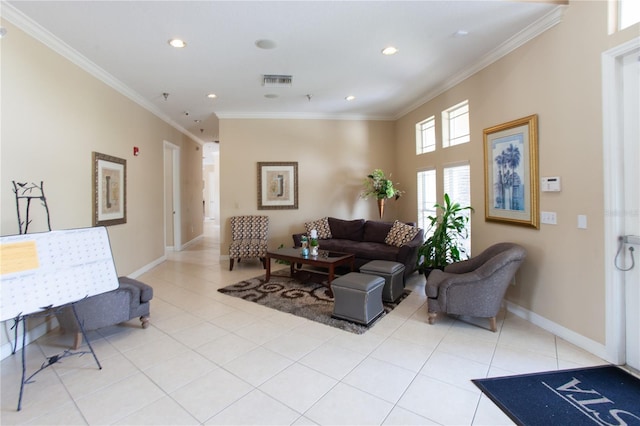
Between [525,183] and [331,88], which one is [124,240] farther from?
[525,183]

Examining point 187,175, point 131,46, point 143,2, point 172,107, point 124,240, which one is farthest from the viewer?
point 187,175

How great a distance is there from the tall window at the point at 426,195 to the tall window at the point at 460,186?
0.48 meters

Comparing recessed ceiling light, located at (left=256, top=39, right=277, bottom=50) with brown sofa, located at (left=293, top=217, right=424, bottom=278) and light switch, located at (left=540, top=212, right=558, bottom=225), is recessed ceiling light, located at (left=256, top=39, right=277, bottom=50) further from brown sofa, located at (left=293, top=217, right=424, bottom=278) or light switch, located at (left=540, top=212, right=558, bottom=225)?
light switch, located at (left=540, top=212, right=558, bottom=225)

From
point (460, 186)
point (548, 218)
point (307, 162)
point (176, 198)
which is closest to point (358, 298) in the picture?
point (548, 218)

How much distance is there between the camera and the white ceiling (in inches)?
106

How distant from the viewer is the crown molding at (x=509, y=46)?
9.09 ft

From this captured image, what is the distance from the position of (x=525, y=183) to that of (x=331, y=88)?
3042mm

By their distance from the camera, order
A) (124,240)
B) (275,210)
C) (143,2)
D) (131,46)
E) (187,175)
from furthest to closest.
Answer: (187,175) → (275,210) → (124,240) → (131,46) → (143,2)

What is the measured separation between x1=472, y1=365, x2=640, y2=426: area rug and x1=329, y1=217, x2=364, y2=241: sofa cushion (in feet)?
12.0

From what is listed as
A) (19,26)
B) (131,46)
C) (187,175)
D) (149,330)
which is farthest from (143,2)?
(187,175)

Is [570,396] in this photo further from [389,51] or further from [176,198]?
[176,198]

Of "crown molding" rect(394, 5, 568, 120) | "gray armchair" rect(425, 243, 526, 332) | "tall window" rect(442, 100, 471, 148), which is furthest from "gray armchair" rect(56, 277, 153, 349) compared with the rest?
"crown molding" rect(394, 5, 568, 120)

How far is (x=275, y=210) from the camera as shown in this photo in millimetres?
6277

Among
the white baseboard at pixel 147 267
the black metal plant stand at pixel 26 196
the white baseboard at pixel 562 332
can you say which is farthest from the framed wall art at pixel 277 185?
the white baseboard at pixel 562 332
